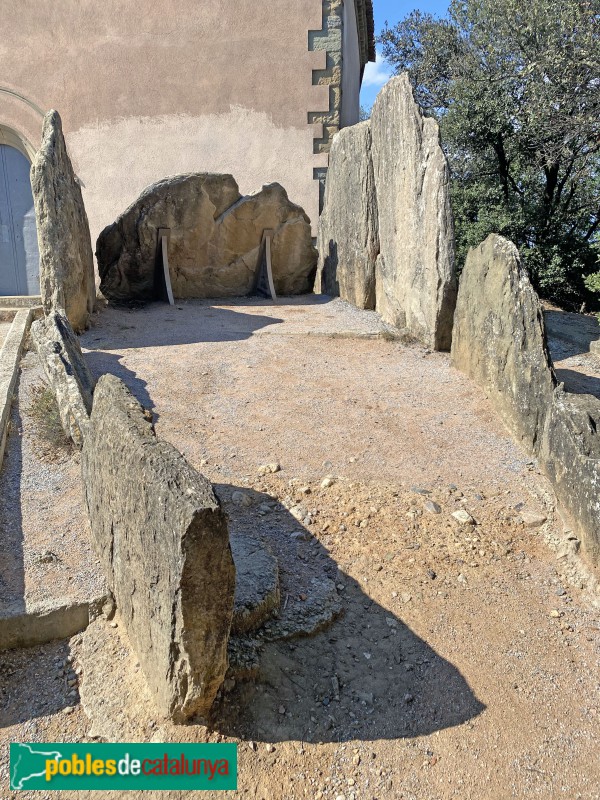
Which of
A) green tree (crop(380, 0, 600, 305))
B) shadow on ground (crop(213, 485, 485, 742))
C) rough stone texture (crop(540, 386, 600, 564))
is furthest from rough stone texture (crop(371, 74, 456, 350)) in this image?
shadow on ground (crop(213, 485, 485, 742))

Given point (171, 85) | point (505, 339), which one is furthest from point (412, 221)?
point (171, 85)

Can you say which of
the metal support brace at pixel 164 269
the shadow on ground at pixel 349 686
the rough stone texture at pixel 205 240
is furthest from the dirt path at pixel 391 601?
the rough stone texture at pixel 205 240

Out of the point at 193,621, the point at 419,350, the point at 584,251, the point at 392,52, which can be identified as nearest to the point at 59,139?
the point at 419,350

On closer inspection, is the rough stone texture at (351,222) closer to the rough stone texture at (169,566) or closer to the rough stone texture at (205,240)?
the rough stone texture at (205,240)

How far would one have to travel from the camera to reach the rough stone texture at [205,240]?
8.05m

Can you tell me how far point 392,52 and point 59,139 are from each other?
27.5 feet

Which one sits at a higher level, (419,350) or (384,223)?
(384,223)

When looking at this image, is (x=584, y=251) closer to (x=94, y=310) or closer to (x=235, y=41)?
(x=235, y=41)

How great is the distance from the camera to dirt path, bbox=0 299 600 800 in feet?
7.36

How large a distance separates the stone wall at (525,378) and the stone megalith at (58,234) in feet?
11.4

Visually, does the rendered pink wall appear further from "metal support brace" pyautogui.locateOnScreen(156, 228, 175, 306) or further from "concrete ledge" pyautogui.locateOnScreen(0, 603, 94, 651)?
"concrete ledge" pyautogui.locateOnScreen(0, 603, 94, 651)

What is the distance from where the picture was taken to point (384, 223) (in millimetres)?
6867

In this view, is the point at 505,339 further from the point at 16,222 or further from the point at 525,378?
the point at 16,222

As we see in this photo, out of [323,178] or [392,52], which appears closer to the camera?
[323,178]
